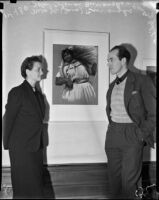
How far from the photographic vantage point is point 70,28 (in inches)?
58.1

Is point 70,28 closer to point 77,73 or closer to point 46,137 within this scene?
point 77,73

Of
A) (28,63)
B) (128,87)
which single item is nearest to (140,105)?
(128,87)

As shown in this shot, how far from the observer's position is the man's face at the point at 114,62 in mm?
1514

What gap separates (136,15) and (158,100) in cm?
47

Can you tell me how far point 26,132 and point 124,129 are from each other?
1.63 ft

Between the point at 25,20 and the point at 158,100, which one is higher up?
the point at 25,20

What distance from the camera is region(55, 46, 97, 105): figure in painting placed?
1.47 meters

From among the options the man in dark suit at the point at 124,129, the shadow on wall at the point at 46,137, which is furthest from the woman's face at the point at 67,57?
the man in dark suit at the point at 124,129

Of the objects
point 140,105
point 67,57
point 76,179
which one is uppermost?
point 67,57

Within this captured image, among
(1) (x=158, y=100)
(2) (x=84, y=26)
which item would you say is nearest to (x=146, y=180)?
(1) (x=158, y=100)

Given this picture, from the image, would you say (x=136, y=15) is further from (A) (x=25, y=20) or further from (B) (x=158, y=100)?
(A) (x=25, y=20)

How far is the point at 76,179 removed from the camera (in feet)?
4.86

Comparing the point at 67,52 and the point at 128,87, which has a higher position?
the point at 67,52

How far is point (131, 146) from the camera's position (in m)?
1.51
